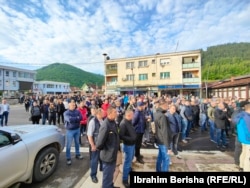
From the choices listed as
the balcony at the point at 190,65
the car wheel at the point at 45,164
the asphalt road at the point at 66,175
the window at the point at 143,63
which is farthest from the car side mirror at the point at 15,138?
the window at the point at 143,63

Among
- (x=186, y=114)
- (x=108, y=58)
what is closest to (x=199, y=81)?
(x=108, y=58)

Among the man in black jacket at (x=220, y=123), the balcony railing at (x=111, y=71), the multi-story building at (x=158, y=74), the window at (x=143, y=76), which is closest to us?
the man in black jacket at (x=220, y=123)

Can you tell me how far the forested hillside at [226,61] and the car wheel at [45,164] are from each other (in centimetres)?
6050

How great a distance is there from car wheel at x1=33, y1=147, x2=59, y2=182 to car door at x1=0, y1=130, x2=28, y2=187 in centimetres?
39

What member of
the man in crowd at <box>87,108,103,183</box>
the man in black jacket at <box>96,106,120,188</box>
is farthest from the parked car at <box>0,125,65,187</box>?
the man in black jacket at <box>96,106,120,188</box>

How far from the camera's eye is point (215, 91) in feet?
110

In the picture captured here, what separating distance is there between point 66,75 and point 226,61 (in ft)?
307

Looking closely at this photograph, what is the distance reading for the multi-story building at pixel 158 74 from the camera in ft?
111

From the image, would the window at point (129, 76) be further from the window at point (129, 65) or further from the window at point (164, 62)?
the window at point (164, 62)

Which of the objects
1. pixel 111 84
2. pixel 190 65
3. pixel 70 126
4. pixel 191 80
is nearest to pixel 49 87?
pixel 111 84

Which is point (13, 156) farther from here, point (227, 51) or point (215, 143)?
point (227, 51)

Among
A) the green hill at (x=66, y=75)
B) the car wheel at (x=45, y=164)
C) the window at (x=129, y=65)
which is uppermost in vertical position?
the green hill at (x=66, y=75)

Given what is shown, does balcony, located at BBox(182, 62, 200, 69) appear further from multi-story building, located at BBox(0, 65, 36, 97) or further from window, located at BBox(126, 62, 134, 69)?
multi-story building, located at BBox(0, 65, 36, 97)

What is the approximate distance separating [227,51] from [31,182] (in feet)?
331
